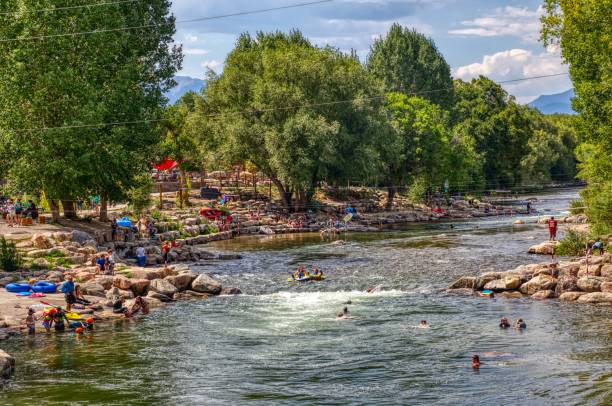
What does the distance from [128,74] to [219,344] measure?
33451 millimetres

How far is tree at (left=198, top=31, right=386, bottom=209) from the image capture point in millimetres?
78812

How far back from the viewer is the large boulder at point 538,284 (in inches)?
1614

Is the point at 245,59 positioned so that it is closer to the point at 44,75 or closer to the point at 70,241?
the point at 44,75

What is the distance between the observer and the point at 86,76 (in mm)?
58062

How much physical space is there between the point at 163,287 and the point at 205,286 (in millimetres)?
2466

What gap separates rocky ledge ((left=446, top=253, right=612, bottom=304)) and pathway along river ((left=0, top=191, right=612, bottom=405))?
1.26m

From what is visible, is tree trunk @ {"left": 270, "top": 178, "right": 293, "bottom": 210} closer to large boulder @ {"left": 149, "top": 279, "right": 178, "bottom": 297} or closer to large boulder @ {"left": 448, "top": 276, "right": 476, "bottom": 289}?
large boulder @ {"left": 149, "top": 279, "right": 178, "bottom": 297}

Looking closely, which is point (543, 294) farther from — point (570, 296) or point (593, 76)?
point (593, 76)

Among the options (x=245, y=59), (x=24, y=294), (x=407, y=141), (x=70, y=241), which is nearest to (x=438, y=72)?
(x=407, y=141)

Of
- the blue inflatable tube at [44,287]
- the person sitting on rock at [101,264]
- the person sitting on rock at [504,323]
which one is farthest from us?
the person sitting on rock at [101,264]

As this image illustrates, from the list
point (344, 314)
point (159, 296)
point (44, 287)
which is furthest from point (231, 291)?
point (44, 287)

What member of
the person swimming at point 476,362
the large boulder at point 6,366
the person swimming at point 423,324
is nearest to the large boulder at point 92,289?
the large boulder at point 6,366

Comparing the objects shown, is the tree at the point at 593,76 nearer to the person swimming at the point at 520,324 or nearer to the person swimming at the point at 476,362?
the person swimming at the point at 520,324

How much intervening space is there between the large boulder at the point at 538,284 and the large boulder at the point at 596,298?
2300mm
